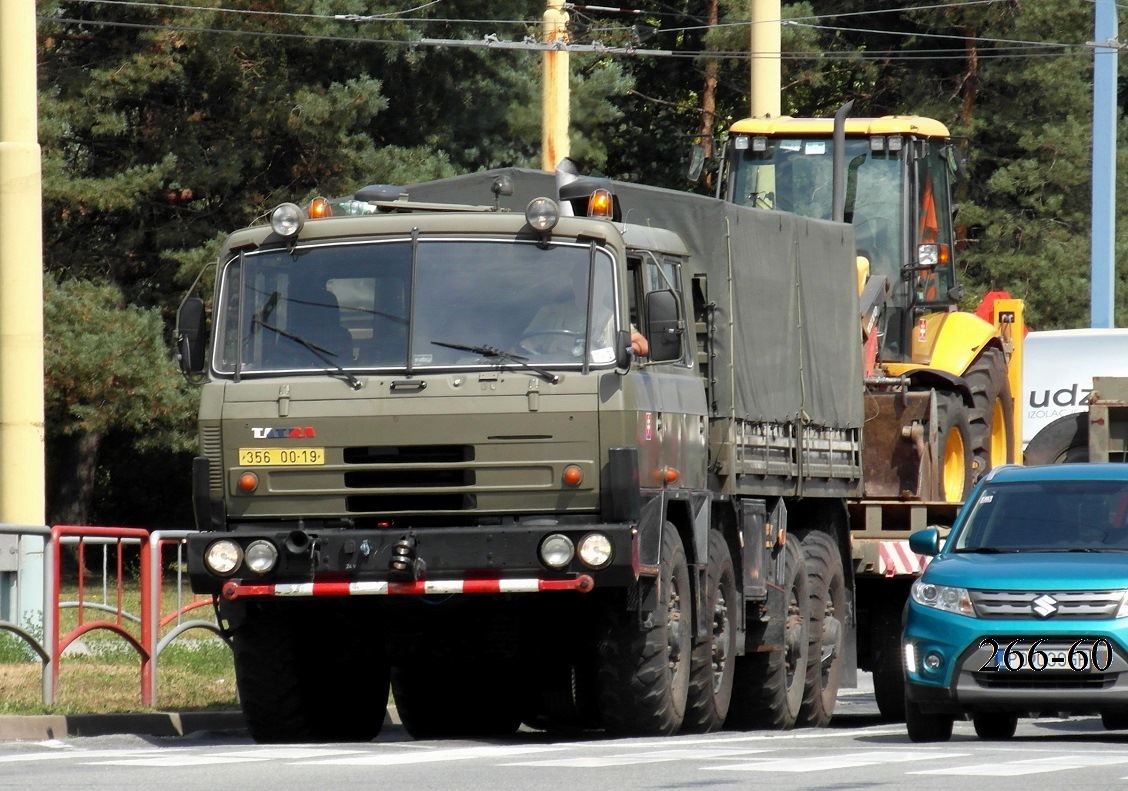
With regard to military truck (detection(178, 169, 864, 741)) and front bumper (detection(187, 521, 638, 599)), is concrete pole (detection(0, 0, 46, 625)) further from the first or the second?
Answer: front bumper (detection(187, 521, 638, 599))

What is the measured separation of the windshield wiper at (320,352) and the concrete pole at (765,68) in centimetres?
1094

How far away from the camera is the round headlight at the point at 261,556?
1280cm

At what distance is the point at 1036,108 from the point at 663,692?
3582 cm

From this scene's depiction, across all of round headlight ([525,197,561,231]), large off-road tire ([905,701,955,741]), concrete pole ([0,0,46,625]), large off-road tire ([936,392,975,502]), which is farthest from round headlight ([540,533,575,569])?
large off-road tire ([936,392,975,502])

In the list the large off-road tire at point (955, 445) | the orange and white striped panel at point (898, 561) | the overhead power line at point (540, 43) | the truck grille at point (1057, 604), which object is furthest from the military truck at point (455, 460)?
the overhead power line at point (540, 43)

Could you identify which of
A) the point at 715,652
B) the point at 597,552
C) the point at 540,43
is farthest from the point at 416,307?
the point at 540,43

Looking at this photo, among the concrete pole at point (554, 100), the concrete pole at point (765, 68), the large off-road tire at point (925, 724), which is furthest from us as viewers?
the concrete pole at point (765, 68)

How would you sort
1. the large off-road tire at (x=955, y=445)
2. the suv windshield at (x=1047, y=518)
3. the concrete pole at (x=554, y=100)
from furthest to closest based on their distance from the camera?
1. the concrete pole at (x=554, y=100)
2. the large off-road tire at (x=955, y=445)
3. the suv windshield at (x=1047, y=518)

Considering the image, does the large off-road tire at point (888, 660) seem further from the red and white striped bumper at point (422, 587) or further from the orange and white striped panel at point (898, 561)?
the red and white striped bumper at point (422, 587)

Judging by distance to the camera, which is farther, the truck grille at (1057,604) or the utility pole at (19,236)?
the utility pole at (19,236)

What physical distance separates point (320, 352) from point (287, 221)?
76 centimetres

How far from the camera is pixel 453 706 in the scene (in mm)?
15742

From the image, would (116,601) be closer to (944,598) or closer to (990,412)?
(944,598)

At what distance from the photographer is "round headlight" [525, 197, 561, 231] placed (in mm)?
12992
